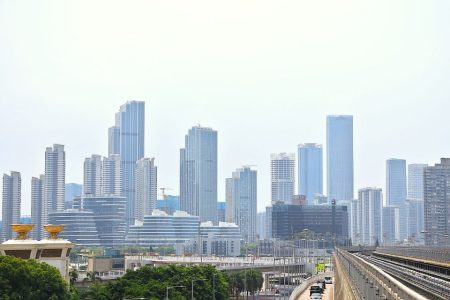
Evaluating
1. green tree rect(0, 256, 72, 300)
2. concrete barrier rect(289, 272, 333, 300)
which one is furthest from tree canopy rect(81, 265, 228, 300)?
green tree rect(0, 256, 72, 300)

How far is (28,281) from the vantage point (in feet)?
171

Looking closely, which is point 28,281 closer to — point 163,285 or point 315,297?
point 163,285

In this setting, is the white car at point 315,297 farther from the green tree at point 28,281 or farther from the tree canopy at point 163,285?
the green tree at point 28,281

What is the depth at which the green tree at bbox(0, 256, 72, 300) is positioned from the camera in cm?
4959

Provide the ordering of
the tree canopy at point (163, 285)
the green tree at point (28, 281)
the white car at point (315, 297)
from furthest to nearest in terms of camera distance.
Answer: the white car at point (315, 297) → the tree canopy at point (163, 285) → the green tree at point (28, 281)

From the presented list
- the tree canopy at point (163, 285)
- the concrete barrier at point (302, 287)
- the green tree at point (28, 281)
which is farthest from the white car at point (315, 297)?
the green tree at point (28, 281)

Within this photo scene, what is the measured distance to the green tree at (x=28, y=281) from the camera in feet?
163

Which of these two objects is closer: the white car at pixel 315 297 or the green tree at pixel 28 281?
the green tree at pixel 28 281

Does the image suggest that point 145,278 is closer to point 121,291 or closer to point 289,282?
point 121,291

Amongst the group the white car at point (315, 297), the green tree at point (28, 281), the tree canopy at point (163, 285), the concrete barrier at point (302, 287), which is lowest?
the concrete barrier at point (302, 287)

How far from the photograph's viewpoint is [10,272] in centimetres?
5000

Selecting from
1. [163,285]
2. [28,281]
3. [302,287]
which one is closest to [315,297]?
[163,285]

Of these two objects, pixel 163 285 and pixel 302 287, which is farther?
pixel 302 287

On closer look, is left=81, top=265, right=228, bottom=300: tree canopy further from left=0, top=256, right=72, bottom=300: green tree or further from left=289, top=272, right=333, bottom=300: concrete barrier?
left=0, top=256, right=72, bottom=300: green tree
